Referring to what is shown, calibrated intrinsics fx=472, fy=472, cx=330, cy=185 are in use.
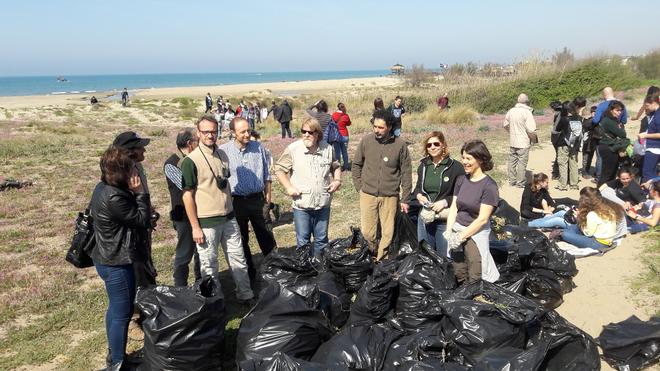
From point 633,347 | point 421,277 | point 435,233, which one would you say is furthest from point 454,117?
point 633,347

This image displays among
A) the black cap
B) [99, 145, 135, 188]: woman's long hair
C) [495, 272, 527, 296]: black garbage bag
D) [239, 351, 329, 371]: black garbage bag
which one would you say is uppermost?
the black cap

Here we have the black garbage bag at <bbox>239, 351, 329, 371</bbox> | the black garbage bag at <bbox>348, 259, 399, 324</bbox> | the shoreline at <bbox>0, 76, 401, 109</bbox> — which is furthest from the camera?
the shoreline at <bbox>0, 76, 401, 109</bbox>

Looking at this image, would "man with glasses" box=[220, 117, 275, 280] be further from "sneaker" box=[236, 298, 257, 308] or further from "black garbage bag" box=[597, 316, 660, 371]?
"black garbage bag" box=[597, 316, 660, 371]

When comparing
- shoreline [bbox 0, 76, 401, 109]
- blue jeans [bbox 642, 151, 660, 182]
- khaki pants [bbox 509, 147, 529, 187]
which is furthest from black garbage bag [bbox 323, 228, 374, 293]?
shoreline [bbox 0, 76, 401, 109]

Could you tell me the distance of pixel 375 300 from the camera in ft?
12.4

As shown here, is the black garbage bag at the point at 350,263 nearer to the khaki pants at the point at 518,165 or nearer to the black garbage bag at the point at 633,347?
the black garbage bag at the point at 633,347

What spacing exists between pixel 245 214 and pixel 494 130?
14133 mm

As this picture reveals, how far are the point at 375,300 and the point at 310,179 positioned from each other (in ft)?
4.56

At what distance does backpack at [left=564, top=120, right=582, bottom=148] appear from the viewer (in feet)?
25.8

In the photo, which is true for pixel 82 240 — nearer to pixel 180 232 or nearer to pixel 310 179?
pixel 180 232

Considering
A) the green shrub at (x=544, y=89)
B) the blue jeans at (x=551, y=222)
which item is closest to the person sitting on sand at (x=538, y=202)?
the blue jeans at (x=551, y=222)

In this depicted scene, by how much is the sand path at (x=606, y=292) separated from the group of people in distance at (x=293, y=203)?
0.72 ft

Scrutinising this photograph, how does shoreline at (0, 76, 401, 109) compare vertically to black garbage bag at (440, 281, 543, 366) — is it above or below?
above

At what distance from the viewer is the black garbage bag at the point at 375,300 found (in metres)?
3.77
